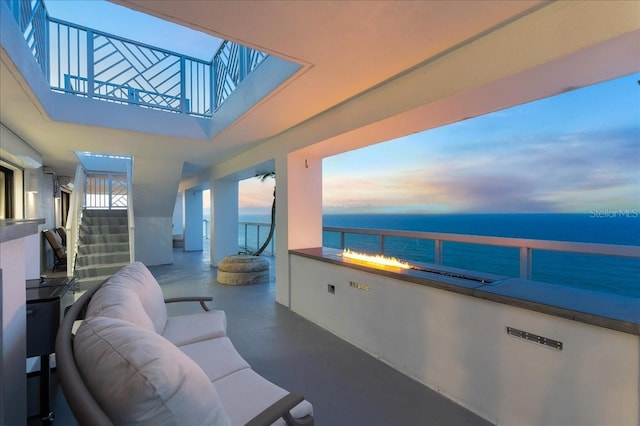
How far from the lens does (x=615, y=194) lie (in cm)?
237

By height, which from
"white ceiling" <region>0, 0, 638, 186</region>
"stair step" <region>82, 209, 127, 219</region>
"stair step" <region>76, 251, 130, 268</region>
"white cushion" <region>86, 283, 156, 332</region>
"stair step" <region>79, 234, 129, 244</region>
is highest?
"white ceiling" <region>0, 0, 638, 186</region>

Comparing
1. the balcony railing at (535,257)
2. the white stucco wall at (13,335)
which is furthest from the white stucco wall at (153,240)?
the white stucco wall at (13,335)

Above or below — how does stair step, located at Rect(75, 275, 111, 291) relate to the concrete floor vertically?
above

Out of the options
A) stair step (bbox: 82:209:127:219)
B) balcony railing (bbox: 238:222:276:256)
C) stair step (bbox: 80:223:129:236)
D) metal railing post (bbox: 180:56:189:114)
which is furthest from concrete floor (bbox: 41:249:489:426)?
stair step (bbox: 82:209:127:219)

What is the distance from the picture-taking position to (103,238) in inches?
251

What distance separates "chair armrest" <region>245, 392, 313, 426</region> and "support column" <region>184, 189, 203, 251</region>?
996 cm

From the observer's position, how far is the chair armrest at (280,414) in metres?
1.02

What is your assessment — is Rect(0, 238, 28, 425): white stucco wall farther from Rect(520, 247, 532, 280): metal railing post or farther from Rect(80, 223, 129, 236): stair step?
Rect(80, 223, 129, 236): stair step

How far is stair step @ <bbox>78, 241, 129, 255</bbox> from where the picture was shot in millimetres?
5820

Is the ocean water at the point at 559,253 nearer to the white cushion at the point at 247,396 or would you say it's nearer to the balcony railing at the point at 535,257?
the balcony railing at the point at 535,257

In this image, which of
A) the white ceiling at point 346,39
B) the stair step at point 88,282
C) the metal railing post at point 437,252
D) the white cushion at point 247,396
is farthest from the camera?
the stair step at point 88,282

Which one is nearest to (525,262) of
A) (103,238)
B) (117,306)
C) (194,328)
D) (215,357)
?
(215,357)

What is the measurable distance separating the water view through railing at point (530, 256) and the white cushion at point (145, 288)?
2.67m

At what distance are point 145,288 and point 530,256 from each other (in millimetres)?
3114
